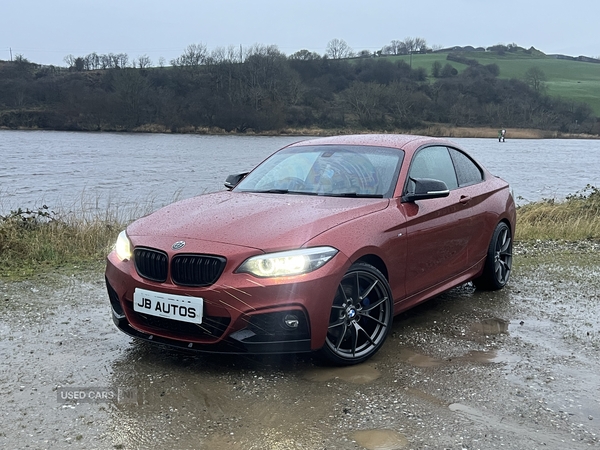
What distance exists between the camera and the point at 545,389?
3.73 m

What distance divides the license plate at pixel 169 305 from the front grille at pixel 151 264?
107 mm

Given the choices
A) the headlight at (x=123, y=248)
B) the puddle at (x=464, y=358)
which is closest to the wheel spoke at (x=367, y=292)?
the puddle at (x=464, y=358)

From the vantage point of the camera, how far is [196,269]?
3682mm

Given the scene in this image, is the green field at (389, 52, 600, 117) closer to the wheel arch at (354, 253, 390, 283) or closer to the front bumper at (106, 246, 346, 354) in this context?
the wheel arch at (354, 253, 390, 283)

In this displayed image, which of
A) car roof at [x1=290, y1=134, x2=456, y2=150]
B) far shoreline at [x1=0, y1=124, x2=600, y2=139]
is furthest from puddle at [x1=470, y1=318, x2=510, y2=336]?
far shoreline at [x1=0, y1=124, x2=600, y2=139]

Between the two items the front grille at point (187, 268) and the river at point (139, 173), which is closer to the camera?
the front grille at point (187, 268)

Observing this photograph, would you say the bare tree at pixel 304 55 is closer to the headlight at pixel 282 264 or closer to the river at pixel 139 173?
the river at pixel 139 173

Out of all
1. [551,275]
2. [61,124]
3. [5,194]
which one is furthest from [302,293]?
[61,124]

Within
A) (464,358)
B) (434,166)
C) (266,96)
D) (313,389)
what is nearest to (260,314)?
(313,389)

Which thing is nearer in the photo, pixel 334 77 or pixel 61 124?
pixel 61 124

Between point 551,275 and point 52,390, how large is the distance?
18.1 feet

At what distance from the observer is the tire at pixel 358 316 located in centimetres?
388

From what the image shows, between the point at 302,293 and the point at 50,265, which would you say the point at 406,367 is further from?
the point at 50,265

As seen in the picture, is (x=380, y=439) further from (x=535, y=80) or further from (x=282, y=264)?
(x=535, y=80)
